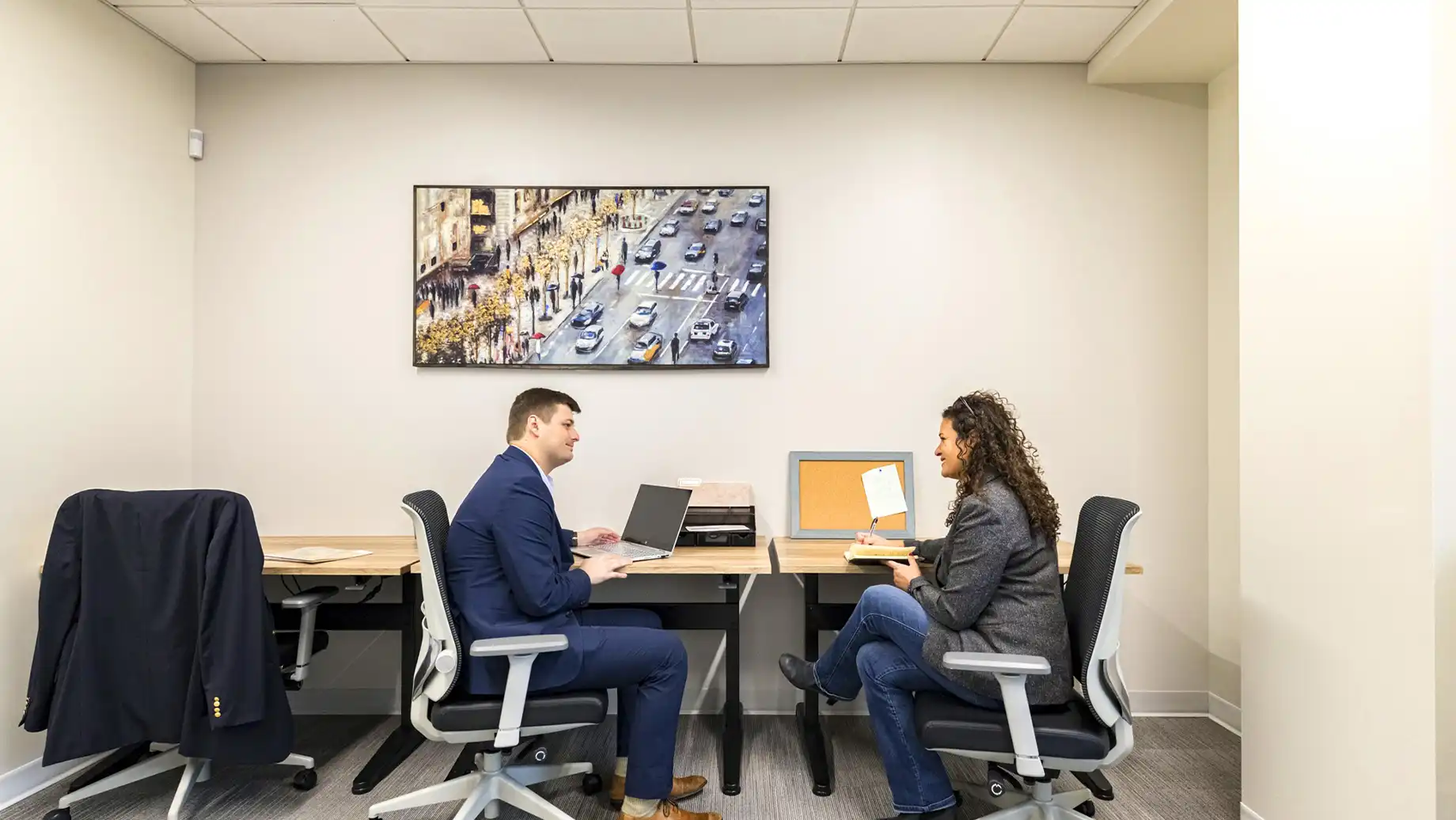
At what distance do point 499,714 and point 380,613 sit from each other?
3.34 feet

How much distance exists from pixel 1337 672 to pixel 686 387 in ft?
7.38

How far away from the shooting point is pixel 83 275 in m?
2.67

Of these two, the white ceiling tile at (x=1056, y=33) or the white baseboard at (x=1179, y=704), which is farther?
the white baseboard at (x=1179, y=704)

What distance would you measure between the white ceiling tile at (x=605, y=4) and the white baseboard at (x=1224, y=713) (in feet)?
11.2

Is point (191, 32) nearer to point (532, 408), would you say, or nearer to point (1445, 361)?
point (532, 408)

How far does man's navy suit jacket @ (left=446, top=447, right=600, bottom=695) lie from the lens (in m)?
2.03

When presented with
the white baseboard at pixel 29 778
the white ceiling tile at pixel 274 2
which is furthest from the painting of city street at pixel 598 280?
the white baseboard at pixel 29 778

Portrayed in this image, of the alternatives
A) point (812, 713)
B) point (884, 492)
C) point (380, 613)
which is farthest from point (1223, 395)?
point (380, 613)

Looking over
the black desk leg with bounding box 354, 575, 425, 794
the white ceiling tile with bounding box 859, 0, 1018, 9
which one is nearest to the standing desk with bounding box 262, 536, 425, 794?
the black desk leg with bounding box 354, 575, 425, 794

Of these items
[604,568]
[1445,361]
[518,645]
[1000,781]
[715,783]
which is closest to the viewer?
[1445,361]

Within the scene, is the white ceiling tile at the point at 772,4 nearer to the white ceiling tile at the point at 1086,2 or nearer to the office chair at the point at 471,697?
the white ceiling tile at the point at 1086,2

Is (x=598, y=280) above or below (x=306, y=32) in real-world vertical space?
below

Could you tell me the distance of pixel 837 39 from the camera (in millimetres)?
2953

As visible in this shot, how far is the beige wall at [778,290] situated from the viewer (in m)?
3.15
